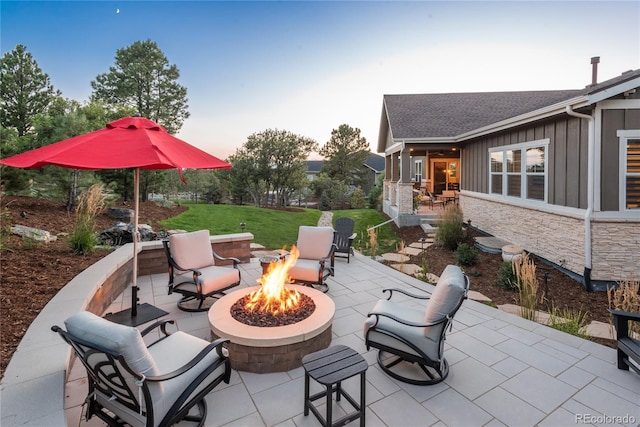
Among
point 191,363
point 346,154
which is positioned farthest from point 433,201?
point 346,154

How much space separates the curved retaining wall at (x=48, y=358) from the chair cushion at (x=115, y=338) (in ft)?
1.67

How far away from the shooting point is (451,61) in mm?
13727

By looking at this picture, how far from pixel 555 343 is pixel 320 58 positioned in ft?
42.1

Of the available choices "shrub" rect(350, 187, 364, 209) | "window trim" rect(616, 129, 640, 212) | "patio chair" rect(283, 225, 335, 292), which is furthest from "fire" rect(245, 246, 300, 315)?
"shrub" rect(350, 187, 364, 209)

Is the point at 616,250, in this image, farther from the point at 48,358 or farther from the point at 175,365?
the point at 48,358

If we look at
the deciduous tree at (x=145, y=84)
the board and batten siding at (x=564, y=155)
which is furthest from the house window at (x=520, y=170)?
the deciduous tree at (x=145, y=84)

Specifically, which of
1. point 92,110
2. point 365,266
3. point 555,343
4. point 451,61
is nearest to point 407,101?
point 451,61

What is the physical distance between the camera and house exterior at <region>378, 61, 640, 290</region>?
6.15 meters

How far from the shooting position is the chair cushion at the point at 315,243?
6.05 metres

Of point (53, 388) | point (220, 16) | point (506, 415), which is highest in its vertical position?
point (220, 16)

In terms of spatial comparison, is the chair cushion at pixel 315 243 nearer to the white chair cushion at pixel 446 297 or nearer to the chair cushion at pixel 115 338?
the white chair cushion at pixel 446 297

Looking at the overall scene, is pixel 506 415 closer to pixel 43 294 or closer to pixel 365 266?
pixel 365 266

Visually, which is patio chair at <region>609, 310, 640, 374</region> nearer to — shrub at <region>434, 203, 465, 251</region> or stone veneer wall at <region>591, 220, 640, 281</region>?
stone veneer wall at <region>591, 220, 640, 281</region>

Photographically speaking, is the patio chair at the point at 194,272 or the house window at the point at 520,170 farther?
the house window at the point at 520,170
